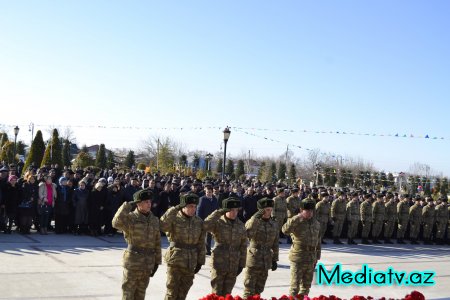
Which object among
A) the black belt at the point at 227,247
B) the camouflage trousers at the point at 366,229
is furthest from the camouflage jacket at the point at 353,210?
the black belt at the point at 227,247

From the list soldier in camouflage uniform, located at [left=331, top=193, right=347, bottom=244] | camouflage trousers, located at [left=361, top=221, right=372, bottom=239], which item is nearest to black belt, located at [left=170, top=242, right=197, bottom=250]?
soldier in camouflage uniform, located at [left=331, top=193, right=347, bottom=244]

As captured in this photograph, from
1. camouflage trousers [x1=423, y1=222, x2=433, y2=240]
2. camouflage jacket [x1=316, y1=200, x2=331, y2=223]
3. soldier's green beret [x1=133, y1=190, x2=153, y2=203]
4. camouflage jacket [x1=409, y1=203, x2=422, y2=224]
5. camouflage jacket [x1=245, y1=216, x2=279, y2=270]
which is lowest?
camouflage trousers [x1=423, y1=222, x2=433, y2=240]

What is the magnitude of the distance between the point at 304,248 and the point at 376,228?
11.2 meters

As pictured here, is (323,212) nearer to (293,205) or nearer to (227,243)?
(293,205)

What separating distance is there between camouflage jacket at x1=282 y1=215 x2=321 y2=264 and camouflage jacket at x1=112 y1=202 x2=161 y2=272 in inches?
103

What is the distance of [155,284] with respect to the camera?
8.89 metres

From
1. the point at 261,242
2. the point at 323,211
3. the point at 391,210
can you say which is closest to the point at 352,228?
the point at 323,211

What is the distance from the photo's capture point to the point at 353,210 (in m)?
17.5

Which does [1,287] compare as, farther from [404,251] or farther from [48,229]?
[404,251]

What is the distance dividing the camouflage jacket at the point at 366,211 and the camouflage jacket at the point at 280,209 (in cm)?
413

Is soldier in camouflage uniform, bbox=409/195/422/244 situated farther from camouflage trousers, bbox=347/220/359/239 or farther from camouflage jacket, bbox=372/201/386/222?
camouflage trousers, bbox=347/220/359/239

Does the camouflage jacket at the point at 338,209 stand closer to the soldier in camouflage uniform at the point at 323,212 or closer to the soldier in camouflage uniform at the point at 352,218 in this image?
the soldier in camouflage uniform at the point at 352,218

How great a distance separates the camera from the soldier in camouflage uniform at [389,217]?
18.9 meters

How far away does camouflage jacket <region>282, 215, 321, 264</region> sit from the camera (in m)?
8.09
